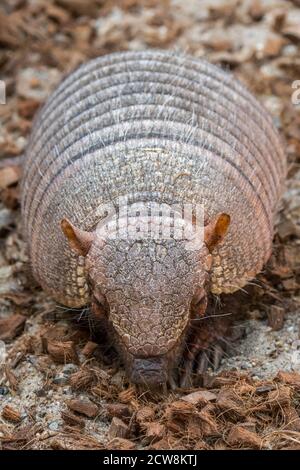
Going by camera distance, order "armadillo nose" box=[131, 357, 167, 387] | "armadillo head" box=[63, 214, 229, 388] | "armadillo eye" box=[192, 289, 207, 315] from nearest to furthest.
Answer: "armadillo head" box=[63, 214, 229, 388] → "armadillo nose" box=[131, 357, 167, 387] → "armadillo eye" box=[192, 289, 207, 315]

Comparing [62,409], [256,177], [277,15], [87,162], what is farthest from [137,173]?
[277,15]

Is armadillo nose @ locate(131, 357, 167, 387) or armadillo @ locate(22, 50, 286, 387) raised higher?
armadillo @ locate(22, 50, 286, 387)

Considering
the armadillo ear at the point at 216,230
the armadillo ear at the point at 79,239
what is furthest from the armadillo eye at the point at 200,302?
the armadillo ear at the point at 79,239

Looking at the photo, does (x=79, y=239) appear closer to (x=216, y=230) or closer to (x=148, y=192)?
(x=148, y=192)

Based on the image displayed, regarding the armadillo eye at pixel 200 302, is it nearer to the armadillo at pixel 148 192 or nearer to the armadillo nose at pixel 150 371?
the armadillo at pixel 148 192

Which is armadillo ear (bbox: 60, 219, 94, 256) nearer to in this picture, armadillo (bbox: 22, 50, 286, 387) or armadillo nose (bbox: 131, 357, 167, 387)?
armadillo (bbox: 22, 50, 286, 387)

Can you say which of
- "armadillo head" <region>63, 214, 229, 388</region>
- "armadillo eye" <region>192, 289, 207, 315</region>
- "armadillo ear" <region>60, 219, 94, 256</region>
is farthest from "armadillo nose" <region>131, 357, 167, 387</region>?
"armadillo ear" <region>60, 219, 94, 256</region>

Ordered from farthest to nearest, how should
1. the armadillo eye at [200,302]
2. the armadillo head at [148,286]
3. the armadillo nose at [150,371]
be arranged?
the armadillo eye at [200,302], the armadillo nose at [150,371], the armadillo head at [148,286]
